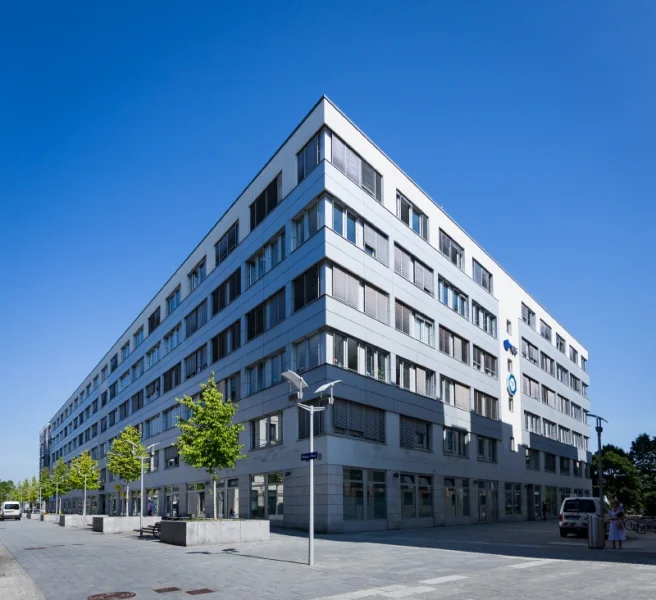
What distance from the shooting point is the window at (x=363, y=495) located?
35.4 m

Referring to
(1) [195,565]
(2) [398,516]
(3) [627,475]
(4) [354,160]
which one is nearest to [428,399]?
(2) [398,516]

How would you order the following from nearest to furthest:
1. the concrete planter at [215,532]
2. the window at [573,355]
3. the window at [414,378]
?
the concrete planter at [215,532]
the window at [414,378]
the window at [573,355]

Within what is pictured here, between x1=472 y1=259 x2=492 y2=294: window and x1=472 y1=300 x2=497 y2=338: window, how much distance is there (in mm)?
2151

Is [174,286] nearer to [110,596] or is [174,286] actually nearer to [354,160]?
[354,160]

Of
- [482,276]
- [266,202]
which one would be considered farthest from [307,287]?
[482,276]

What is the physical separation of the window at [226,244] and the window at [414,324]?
44.2 ft

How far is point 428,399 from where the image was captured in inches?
1763

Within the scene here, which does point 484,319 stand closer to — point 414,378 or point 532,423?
point 532,423

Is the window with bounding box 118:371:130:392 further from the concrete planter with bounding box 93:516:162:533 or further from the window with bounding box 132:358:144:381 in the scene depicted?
the concrete planter with bounding box 93:516:162:533

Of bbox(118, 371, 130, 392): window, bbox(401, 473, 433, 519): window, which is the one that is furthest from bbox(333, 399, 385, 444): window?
bbox(118, 371, 130, 392): window

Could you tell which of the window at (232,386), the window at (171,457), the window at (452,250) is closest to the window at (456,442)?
the window at (452,250)

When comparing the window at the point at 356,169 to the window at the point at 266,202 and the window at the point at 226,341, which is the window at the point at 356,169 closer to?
the window at the point at 266,202

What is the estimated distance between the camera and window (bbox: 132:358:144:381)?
257 feet

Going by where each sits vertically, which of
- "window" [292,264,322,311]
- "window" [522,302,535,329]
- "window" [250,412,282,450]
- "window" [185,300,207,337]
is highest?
"window" [522,302,535,329]
